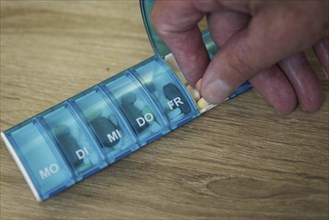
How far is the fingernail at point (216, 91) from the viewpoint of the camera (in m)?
0.47

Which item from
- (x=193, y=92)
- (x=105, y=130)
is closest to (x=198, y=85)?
(x=193, y=92)

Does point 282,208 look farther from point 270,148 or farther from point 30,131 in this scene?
point 30,131

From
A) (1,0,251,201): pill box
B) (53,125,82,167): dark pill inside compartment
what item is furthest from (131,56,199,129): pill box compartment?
(53,125,82,167): dark pill inside compartment

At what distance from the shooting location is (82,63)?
0.57m

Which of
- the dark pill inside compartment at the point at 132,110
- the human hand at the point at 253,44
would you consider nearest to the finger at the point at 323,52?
the human hand at the point at 253,44

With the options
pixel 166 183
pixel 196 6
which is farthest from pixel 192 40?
pixel 166 183

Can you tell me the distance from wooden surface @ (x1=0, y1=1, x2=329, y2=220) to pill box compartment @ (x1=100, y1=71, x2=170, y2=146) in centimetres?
2

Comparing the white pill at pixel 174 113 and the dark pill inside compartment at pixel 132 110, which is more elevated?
the dark pill inside compartment at pixel 132 110

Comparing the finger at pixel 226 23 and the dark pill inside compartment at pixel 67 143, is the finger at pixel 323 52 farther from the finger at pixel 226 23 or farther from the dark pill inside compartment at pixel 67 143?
the dark pill inside compartment at pixel 67 143

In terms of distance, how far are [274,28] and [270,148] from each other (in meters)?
0.17

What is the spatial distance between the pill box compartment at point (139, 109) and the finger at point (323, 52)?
19cm

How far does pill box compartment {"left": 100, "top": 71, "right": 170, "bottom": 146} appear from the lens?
0.50 meters

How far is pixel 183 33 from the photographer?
0.50 m

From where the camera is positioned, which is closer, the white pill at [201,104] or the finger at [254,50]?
the finger at [254,50]
